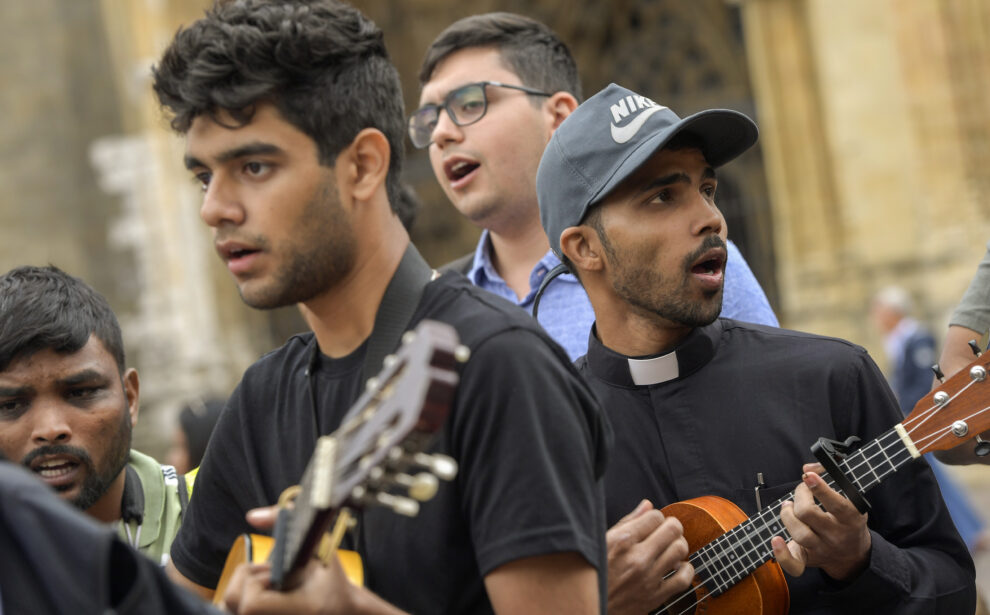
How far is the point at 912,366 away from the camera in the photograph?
Result: 9.45m

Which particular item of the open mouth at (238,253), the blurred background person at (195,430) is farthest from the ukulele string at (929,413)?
the blurred background person at (195,430)

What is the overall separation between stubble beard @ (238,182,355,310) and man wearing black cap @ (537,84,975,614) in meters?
0.81

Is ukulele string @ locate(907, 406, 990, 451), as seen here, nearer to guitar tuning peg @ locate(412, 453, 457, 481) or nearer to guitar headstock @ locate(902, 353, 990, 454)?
guitar headstock @ locate(902, 353, 990, 454)

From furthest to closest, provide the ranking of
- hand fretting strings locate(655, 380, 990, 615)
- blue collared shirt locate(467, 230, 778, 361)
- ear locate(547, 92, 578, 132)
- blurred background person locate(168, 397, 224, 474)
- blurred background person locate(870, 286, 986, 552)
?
blurred background person locate(870, 286, 986, 552) < blurred background person locate(168, 397, 224, 474) < ear locate(547, 92, 578, 132) < blue collared shirt locate(467, 230, 778, 361) < hand fretting strings locate(655, 380, 990, 615)

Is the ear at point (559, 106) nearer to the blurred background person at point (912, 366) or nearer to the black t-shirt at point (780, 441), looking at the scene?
the black t-shirt at point (780, 441)

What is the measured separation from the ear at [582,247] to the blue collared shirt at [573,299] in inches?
13.3

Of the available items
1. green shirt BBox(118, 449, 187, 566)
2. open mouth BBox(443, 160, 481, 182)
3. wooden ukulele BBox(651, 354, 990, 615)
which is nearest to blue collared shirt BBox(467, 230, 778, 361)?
open mouth BBox(443, 160, 481, 182)

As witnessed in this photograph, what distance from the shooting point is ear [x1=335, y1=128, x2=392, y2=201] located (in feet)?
8.23

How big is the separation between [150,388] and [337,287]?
14.3 meters

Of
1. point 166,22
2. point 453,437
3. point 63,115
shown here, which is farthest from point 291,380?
point 63,115

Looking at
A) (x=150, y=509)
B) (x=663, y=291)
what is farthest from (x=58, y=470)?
(x=663, y=291)

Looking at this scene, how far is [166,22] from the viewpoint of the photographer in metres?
16.0

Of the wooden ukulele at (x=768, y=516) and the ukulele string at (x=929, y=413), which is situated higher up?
the ukulele string at (x=929, y=413)

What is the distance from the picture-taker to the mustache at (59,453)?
11.1 feet
